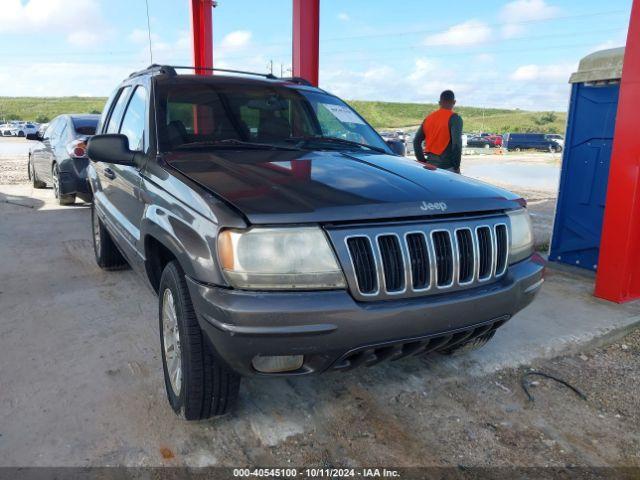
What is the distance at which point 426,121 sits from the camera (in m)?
6.43

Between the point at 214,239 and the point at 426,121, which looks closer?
the point at 214,239

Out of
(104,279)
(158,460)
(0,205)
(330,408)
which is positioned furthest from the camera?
(0,205)

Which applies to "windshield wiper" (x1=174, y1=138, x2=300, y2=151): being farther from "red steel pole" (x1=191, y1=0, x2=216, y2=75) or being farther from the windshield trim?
"red steel pole" (x1=191, y1=0, x2=216, y2=75)

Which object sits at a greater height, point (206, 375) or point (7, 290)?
point (206, 375)

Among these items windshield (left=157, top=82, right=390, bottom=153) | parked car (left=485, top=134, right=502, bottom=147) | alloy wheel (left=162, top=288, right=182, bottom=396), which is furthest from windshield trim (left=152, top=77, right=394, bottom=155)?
parked car (left=485, top=134, right=502, bottom=147)

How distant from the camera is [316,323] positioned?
197 centimetres

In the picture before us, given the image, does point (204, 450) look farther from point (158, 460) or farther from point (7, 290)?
point (7, 290)

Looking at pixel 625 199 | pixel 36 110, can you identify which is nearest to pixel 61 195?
pixel 625 199

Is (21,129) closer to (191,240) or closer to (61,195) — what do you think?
(61,195)

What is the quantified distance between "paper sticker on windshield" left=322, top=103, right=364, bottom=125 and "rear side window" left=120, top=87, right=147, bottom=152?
1.24 meters

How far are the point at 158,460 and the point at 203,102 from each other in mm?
2123

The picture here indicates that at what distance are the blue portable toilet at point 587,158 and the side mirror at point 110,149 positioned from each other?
4145mm

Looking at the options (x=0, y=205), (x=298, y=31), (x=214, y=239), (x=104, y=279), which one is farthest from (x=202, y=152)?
(x=0, y=205)

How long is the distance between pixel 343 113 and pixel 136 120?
1.43 meters
